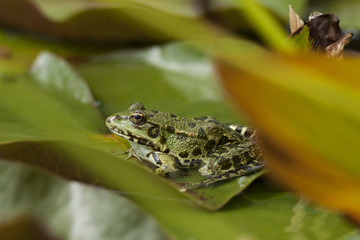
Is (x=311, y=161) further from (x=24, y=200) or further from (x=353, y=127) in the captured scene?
(x=24, y=200)

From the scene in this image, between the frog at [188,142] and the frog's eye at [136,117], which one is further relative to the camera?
the frog's eye at [136,117]

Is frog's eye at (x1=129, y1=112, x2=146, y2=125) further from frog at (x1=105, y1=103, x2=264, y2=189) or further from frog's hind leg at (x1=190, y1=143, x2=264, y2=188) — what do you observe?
frog's hind leg at (x1=190, y1=143, x2=264, y2=188)

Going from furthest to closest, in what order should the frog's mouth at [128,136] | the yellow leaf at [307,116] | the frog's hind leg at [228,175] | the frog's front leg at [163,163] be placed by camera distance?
the frog's mouth at [128,136] < the frog's front leg at [163,163] < the frog's hind leg at [228,175] < the yellow leaf at [307,116]

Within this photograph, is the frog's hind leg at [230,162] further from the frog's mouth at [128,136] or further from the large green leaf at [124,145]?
the frog's mouth at [128,136]

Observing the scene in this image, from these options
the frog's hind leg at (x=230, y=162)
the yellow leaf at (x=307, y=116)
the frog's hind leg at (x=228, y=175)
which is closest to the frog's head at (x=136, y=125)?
the frog's hind leg at (x=230, y=162)

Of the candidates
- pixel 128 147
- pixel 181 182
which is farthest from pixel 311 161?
pixel 128 147

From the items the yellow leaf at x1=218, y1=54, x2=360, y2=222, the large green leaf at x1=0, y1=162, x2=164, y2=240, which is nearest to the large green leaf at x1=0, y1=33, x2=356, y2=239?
the large green leaf at x1=0, y1=162, x2=164, y2=240

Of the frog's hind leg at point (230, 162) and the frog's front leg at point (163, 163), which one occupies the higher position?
the frog's hind leg at point (230, 162)

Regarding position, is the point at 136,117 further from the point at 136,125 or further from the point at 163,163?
the point at 163,163

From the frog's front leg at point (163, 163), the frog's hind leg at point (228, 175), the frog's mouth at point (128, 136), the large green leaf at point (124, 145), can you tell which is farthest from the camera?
the frog's mouth at point (128, 136)
